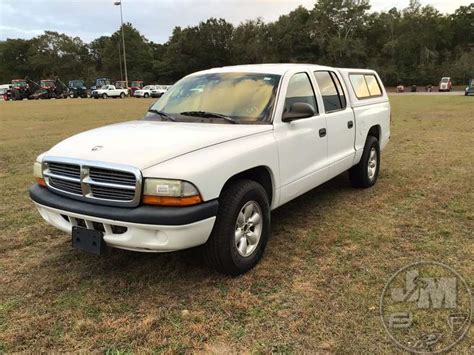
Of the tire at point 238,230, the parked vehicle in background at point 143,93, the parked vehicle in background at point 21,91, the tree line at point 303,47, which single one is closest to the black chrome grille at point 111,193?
the tire at point 238,230

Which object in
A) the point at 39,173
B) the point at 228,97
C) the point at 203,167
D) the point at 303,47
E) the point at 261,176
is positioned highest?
the point at 303,47

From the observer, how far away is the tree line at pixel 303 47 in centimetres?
6788

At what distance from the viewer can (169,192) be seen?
3027mm

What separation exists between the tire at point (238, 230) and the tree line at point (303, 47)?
211 feet

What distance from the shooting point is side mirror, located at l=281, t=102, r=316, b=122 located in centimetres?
403

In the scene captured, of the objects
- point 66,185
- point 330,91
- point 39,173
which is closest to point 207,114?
point 66,185

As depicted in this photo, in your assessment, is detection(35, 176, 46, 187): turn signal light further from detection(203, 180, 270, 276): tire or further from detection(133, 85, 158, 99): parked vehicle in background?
detection(133, 85, 158, 99): parked vehicle in background

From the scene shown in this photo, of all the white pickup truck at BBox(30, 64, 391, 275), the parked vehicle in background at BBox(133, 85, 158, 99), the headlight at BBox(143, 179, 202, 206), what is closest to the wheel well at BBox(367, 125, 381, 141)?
the white pickup truck at BBox(30, 64, 391, 275)

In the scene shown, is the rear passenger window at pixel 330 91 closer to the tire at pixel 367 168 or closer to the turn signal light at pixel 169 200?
the tire at pixel 367 168

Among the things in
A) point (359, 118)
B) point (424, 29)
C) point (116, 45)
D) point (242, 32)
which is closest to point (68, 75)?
point (116, 45)

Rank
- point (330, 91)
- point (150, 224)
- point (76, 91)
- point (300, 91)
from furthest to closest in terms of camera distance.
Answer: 1. point (76, 91)
2. point (330, 91)
3. point (300, 91)
4. point (150, 224)

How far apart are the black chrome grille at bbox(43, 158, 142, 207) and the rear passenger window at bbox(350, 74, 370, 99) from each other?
390 cm

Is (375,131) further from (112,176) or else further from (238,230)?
(112,176)

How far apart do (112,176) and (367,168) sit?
13.6 ft
